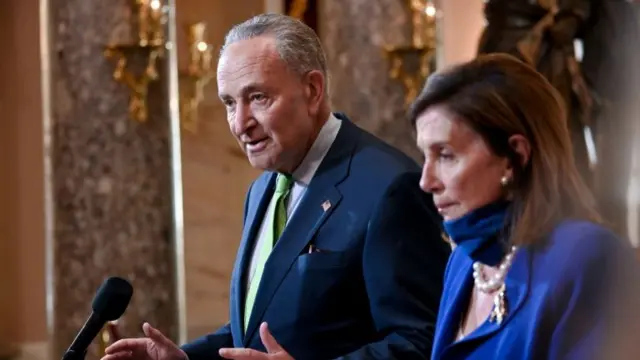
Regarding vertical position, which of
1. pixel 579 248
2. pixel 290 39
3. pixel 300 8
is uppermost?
pixel 300 8

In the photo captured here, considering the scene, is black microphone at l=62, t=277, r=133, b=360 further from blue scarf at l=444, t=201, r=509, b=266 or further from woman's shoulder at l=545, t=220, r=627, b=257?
woman's shoulder at l=545, t=220, r=627, b=257

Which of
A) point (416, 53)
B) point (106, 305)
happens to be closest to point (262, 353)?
point (106, 305)

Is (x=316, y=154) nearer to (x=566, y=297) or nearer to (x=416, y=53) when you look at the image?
(x=566, y=297)

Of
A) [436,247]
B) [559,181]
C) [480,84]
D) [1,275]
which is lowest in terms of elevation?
[1,275]

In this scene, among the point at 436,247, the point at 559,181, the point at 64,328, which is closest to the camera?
the point at 559,181

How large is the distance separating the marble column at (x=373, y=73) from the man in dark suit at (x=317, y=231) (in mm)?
2409

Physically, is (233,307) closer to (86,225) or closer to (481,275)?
(481,275)

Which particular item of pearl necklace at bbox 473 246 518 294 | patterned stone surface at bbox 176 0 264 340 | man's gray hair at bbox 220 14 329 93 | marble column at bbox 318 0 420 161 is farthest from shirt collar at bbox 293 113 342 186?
patterned stone surface at bbox 176 0 264 340

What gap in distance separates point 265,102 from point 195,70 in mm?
3061

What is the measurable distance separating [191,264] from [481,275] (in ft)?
12.0

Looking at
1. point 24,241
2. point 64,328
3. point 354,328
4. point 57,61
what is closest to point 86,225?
point 64,328

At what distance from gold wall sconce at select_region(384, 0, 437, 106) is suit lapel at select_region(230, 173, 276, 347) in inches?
91.2

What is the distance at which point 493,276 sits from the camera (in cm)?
181

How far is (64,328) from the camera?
4.67 m
